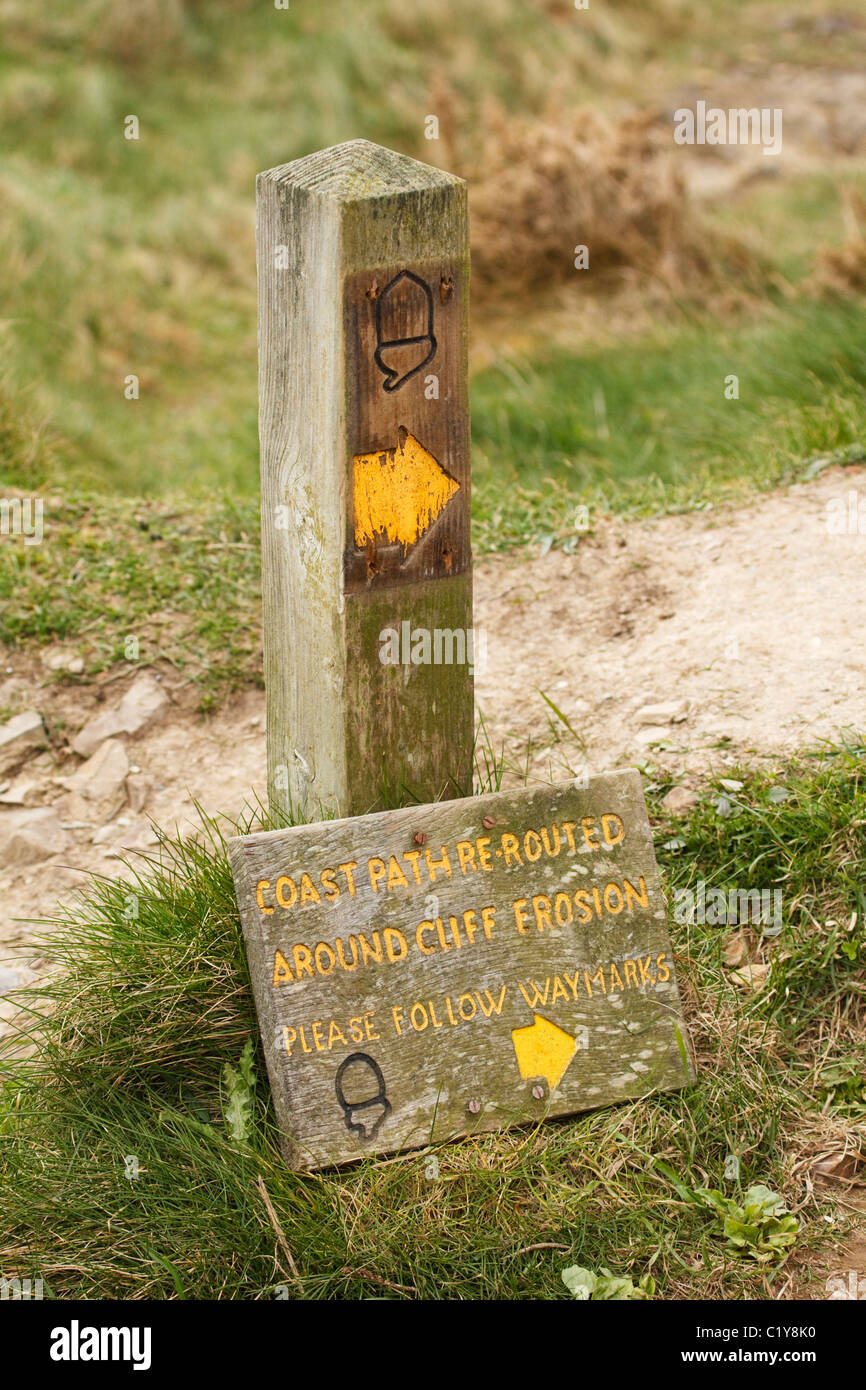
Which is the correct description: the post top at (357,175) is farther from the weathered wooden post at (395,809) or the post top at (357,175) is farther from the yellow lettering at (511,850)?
the yellow lettering at (511,850)

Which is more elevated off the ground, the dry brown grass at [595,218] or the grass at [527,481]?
the dry brown grass at [595,218]

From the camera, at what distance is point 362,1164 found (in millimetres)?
2592

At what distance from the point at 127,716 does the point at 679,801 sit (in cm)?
166

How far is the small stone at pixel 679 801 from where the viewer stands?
10.9ft

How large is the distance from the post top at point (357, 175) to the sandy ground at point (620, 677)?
1.38m

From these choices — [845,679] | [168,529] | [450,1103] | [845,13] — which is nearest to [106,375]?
[168,529]

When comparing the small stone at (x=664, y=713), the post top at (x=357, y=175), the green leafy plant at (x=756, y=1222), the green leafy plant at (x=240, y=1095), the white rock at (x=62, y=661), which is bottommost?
the green leafy plant at (x=756, y=1222)

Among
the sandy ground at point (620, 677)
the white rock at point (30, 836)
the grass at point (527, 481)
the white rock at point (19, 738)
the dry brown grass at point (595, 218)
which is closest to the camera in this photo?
the sandy ground at point (620, 677)

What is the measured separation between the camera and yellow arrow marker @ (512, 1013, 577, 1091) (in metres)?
2.75

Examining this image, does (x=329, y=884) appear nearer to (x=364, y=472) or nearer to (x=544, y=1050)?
(x=544, y=1050)

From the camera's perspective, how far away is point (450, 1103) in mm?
2672

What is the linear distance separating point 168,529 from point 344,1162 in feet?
8.72

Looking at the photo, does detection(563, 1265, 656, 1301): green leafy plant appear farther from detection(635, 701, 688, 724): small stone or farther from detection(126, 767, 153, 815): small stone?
detection(126, 767, 153, 815): small stone

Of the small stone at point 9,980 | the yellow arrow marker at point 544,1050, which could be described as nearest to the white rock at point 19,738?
the small stone at point 9,980
